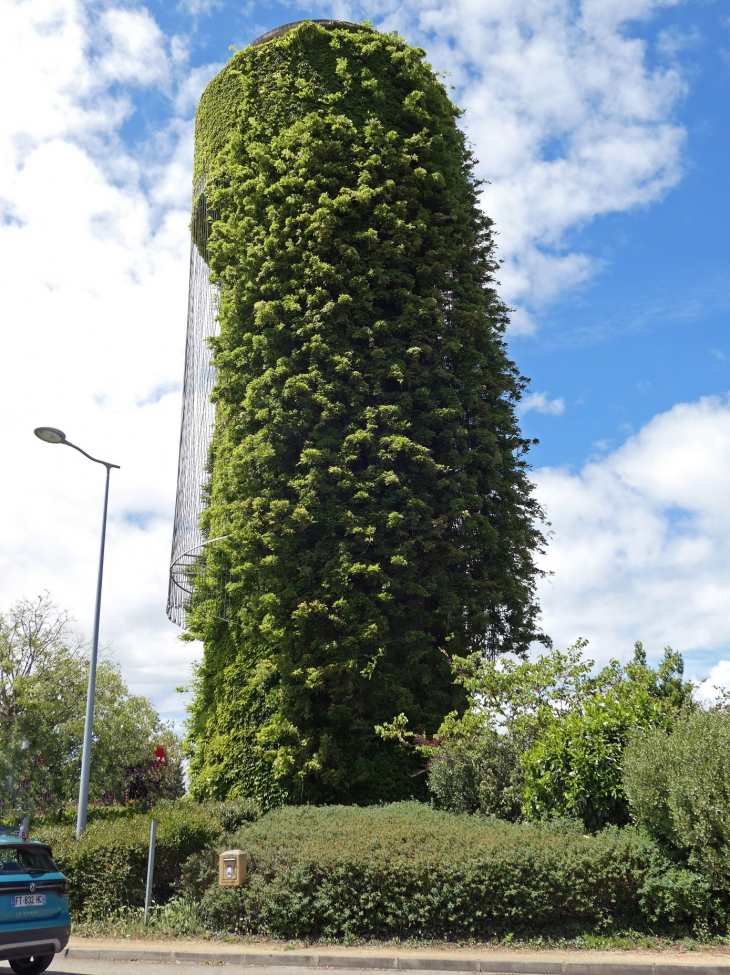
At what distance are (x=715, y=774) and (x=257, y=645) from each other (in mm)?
11282

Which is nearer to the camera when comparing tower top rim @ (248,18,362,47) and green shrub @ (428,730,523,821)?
green shrub @ (428,730,523,821)

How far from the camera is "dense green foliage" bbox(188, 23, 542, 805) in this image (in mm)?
17172

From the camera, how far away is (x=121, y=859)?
12.3 metres

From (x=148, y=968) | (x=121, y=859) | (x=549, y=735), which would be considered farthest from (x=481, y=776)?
(x=148, y=968)

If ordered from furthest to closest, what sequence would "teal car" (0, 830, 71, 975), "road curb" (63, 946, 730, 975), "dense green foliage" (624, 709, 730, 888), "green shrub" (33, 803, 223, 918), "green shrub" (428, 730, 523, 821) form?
"green shrub" (428, 730, 523, 821)
"green shrub" (33, 803, 223, 918)
"dense green foliage" (624, 709, 730, 888)
"teal car" (0, 830, 71, 975)
"road curb" (63, 946, 730, 975)

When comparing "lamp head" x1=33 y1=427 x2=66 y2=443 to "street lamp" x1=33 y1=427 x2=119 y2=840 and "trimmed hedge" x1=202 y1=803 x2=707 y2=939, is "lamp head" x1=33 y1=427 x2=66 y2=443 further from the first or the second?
"trimmed hedge" x1=202 y1=803 x2=707 y2=939

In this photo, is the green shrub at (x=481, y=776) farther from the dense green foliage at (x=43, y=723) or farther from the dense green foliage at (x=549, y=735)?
the dense green foliage at (x=43, y=723)

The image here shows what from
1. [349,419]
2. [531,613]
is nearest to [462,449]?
[349,419]

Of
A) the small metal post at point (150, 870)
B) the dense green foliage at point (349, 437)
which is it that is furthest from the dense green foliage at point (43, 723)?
the small metal post at point (150, 870)

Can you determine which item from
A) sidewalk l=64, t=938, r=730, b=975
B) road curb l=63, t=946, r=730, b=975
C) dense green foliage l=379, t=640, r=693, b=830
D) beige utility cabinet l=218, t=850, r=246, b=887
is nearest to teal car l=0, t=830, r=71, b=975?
road curb l=63, t=946, r=730, b=975

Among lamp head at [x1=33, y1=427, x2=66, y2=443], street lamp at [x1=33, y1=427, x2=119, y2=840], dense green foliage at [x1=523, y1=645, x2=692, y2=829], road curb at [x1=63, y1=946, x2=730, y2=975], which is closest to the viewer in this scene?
road curb at [x1=63, y1=946, x2=730, y2=975]

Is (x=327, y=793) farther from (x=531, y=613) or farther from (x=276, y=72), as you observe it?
(x=276, y=72)

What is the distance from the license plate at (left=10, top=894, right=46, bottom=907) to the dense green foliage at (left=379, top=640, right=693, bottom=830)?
694 centimetres

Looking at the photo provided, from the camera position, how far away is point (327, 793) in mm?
16641
